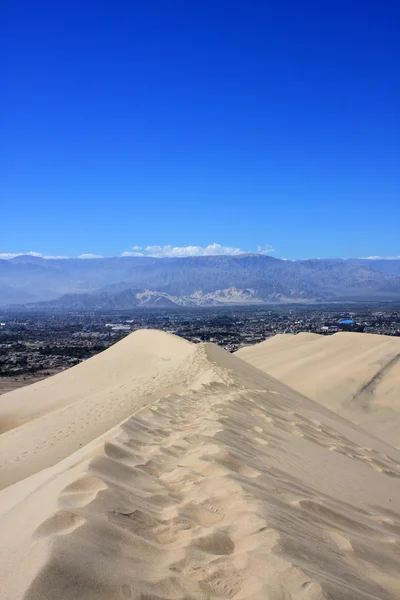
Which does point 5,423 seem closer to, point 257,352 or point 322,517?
point 322,517

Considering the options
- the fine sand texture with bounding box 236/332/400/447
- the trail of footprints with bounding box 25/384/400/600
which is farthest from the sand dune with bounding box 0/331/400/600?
the fine sand texture with bounding box 236/332/400/447

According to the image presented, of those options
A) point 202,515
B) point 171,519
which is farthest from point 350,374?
point 171,519

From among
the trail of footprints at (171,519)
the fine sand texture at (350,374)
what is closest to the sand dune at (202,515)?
the trail of footprints at (171,519)

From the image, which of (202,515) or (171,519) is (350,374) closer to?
(202,515)

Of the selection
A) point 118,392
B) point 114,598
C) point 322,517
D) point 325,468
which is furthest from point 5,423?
point 114,598

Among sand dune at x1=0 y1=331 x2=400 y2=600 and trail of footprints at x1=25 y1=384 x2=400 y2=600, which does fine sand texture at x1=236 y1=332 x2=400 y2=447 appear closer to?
sand dune at x1=0 y1=331 x2=400 y2=600

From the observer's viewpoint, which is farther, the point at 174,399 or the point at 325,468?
the point at 174,399
